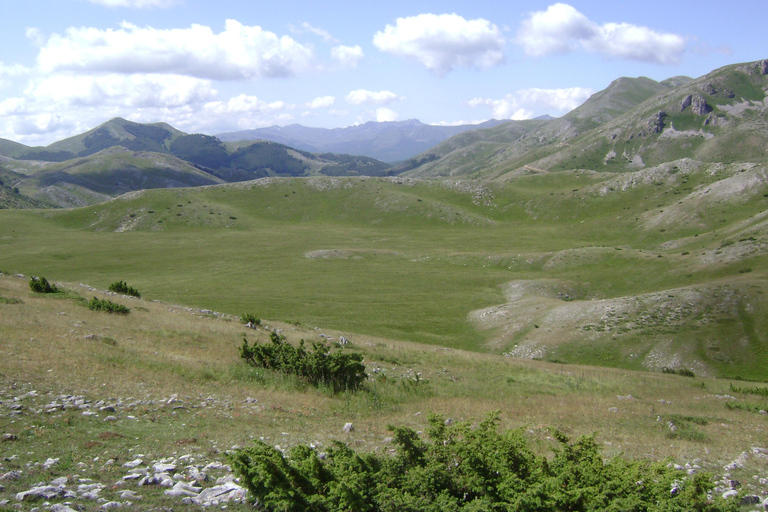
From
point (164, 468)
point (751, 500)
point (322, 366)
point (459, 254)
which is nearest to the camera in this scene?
point (164, 468)

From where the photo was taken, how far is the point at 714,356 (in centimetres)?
4022

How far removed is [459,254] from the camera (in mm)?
98062

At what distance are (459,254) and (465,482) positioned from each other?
296 feet

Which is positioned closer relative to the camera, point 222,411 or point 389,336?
point 222,411

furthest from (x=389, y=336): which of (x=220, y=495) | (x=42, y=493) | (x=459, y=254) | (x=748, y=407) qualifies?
(x=459, y=254)

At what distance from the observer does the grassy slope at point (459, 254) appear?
153ft

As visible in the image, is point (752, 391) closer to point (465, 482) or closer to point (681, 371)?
point (681, 371)

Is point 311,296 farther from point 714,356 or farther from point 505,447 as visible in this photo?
point 505,447

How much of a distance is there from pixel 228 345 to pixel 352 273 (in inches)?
2285

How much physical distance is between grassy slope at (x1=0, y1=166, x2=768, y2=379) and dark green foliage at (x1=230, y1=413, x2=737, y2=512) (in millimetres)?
36575

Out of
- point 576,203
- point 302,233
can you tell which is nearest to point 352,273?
point 302,233

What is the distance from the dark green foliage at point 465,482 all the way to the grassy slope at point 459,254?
36575 millimetres

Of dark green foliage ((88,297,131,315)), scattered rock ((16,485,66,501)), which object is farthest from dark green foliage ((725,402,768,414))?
dark green foliage ((88,297,131,315))

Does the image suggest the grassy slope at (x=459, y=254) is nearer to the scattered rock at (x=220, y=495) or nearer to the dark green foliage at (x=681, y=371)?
the dark green foliage at (x=681, y=371)
